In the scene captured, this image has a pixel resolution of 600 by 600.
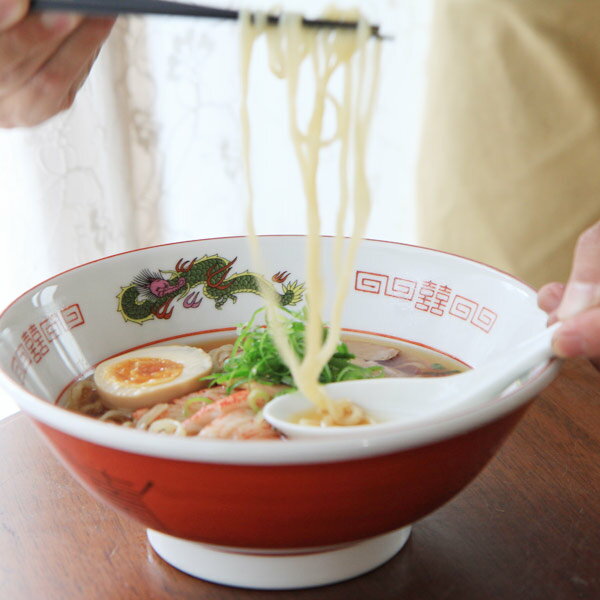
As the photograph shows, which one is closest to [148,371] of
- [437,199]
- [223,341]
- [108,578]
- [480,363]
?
[223,341]

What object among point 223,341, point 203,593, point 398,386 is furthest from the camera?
point 223,341

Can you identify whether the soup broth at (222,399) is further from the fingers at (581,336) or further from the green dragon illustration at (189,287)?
the fingers at (581,336)

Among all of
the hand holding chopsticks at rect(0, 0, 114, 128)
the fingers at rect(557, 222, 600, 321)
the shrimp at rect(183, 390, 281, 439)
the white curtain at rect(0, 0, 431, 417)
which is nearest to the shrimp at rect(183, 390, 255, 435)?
the shrimp at rect(183, 390, 281, 439)

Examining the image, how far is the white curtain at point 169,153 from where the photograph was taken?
1.94m

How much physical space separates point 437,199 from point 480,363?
896 mm

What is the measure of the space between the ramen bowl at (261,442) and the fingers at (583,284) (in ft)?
0.24

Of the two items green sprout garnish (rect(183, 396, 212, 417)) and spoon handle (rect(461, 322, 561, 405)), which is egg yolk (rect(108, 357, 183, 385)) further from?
spoon handle (rect(461, 322, 561, 405))

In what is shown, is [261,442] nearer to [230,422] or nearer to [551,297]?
[230,422]

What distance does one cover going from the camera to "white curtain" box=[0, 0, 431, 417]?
1.94 meters

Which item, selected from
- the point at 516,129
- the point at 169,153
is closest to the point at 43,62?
the point at 516,129

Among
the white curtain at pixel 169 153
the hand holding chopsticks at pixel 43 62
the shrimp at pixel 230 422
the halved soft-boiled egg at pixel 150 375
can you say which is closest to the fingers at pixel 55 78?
the hand holding chopsticks at pixel 43 62

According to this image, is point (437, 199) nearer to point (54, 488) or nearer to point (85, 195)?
point (85, 195)

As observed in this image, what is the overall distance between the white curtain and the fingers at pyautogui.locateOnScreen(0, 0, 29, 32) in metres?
1.15

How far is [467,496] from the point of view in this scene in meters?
0.81
